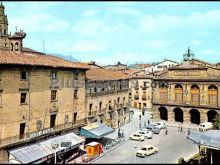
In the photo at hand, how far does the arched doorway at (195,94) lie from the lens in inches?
→ 2638

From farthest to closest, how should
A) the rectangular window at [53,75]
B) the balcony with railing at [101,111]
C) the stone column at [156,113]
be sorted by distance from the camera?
the stone column at [156,113]
the balcony with railing at [101,111]
the rectangular window at [53,75]

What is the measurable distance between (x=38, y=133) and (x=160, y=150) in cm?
1768

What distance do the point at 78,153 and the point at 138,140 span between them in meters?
12.2

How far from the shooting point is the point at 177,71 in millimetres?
69875

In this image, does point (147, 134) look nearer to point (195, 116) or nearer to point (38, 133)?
point (195, 116)

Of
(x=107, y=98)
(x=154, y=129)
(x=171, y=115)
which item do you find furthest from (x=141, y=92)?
(x=107, y=98)

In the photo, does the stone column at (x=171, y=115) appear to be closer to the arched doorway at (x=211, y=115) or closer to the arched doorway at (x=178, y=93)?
the arched doorway at (x=178, y=93)

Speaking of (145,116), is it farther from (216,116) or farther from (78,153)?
(78,153)

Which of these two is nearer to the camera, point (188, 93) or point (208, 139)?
point (208, 139)

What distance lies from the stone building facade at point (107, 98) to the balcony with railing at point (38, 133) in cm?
478

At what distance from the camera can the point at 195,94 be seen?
2653 inches

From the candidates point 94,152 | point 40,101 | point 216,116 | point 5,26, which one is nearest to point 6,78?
point 40,101

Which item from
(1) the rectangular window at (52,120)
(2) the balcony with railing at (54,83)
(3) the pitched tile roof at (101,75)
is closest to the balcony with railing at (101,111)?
(3) the pitched tile roof at (101,75)

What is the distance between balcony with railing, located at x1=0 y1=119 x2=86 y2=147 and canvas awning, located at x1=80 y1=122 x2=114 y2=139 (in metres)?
1.05
